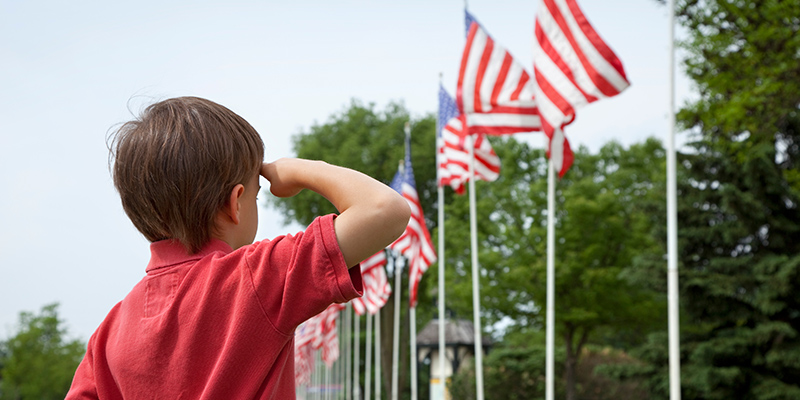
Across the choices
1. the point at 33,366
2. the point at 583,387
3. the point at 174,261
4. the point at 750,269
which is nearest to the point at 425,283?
the point at 583,387

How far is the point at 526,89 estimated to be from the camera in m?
11.7

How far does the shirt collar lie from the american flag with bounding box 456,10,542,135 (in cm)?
1034

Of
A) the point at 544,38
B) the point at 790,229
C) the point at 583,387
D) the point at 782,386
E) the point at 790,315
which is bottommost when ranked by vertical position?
the point at 583,387

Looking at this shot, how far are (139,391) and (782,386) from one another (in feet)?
67.7

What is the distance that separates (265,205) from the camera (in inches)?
1642

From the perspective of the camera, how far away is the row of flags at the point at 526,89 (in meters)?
9.53

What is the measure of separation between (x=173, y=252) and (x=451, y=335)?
42926 mm

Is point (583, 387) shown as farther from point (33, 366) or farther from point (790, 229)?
point (33, 366)

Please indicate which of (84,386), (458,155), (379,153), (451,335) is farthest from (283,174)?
(451,335)

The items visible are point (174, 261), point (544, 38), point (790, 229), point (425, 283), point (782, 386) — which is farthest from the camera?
point (425, 283)

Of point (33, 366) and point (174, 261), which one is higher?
point (174, 261)

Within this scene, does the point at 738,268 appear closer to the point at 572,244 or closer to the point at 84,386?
the point at 572,244

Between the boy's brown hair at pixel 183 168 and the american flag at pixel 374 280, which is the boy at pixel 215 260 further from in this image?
the american flag at pixel 374 280

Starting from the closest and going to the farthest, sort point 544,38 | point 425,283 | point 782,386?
point 544,38, point 782,386, point 425,283
